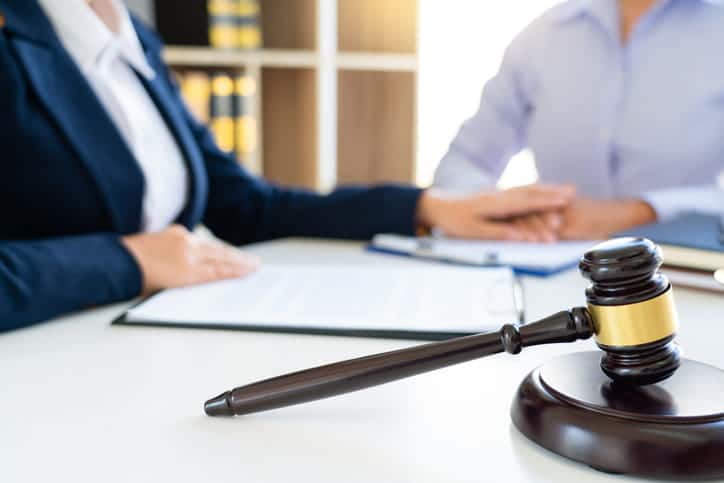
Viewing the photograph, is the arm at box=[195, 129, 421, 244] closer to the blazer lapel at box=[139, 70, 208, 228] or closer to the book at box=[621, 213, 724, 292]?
the blazer lapel at box=[139, 70, 208, 228]

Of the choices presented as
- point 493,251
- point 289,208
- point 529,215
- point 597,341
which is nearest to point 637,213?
point 529,215

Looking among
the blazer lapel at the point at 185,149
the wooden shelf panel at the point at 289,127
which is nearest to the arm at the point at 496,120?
the blazer lapel at the point at 185,149

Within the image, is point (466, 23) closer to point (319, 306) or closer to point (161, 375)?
point (319, 306)

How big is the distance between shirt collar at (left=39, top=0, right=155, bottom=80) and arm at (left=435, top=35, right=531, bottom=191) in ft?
2.75

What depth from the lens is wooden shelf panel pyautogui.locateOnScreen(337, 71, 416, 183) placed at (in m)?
2.76

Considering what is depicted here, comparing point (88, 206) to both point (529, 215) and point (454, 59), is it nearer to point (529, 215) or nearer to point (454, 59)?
point (529, 215)

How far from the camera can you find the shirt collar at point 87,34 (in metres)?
0.95

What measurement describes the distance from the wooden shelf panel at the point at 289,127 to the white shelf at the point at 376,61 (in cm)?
12

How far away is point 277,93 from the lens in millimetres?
2820

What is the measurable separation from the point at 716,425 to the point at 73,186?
2.62ft

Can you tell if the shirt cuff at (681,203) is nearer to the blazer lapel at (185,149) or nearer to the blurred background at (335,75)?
the blazer lapel at (185,149)

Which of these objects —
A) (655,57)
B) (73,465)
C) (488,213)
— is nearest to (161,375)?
(73,465)

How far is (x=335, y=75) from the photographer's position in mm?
2715

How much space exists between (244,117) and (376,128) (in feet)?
1.56
